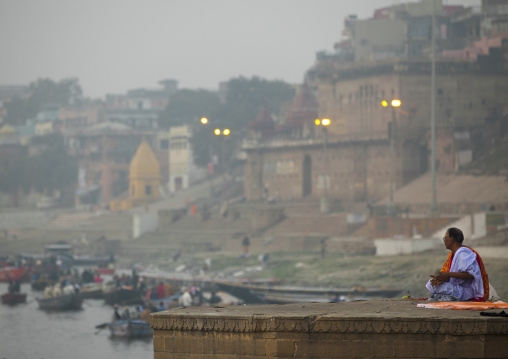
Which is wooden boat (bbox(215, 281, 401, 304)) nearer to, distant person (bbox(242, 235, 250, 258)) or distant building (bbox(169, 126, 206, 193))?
distant person (bbox(242, 235, 250, 258))

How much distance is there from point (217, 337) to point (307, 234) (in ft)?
129

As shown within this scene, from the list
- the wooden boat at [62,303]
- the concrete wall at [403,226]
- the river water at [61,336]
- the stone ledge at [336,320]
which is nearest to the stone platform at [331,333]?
the stone ledge at [336,320]

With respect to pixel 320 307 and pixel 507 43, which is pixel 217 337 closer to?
pixel 320 307

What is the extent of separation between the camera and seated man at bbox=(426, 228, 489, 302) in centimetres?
959

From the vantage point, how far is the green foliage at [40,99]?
127 meters

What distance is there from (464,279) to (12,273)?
4367 cm

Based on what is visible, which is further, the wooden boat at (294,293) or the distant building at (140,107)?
the distant building at (140,107)

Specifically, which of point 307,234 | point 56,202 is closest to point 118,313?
point 307,234

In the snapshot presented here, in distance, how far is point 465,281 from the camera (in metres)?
9.70

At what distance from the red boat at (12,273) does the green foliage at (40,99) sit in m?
75.4

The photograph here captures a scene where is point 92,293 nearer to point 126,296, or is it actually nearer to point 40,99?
point 126,296

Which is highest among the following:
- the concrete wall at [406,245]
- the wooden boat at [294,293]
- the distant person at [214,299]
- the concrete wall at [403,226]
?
the concrete wall at [403,226]

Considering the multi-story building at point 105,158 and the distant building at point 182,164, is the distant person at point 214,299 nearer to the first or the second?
the distant building at point 182,164

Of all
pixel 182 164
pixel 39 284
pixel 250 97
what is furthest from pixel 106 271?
pixel 250 97
